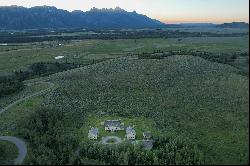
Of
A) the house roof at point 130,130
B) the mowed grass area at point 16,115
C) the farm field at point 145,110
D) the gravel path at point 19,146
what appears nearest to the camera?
the gravel path at point 19,146

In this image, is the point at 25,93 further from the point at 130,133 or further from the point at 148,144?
the point at 148,144

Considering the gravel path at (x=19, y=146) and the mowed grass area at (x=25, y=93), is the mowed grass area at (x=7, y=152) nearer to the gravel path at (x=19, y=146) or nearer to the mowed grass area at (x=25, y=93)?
the gravel path at (x=19, y=146)

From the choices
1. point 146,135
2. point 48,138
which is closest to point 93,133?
point 48,138

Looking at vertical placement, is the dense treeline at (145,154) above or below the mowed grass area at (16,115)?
below

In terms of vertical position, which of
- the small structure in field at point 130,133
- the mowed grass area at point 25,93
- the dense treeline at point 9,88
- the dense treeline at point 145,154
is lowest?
the dense treeline at point 145,154

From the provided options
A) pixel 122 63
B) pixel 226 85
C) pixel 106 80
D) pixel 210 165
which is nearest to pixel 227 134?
pixel 210 165

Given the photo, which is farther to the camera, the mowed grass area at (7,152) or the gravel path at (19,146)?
the gravel path at (19,146)

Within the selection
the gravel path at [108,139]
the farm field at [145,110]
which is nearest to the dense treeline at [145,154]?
the farm field at [145,110]
